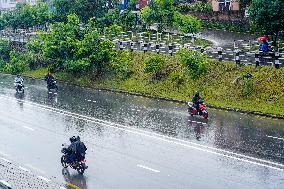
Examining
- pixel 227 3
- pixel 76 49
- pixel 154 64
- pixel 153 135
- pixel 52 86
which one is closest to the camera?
pixel 153 135

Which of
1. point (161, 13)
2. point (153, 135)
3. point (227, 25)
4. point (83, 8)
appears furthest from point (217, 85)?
point (83, 8)

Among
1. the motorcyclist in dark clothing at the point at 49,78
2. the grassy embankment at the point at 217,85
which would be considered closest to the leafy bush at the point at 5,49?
the motorcyclist in dark clothing at the point at 49,78

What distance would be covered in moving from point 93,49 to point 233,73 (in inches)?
470

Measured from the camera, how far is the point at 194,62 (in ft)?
94.7

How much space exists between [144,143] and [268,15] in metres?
14.8

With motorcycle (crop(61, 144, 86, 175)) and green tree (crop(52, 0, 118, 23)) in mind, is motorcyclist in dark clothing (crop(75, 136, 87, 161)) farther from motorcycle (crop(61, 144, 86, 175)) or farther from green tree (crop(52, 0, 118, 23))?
green tree (crop(52, 0, 118, 23))

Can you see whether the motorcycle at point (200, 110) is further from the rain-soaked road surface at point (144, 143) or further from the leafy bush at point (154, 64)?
the leafy bush at point (154, 64)

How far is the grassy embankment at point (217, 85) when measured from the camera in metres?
25.6

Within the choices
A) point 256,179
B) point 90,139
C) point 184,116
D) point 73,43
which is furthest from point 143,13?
point 256,179

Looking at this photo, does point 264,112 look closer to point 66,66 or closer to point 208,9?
point 66,66

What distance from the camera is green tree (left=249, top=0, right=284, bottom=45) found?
3055 cm

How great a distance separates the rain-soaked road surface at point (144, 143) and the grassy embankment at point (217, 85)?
4.41 ft

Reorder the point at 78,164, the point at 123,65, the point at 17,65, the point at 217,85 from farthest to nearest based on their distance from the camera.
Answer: the point at 17,65
the point at 123,65
the point at 217,85
the point at 78,164

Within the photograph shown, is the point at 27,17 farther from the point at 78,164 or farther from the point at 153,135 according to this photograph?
the point at 78,164
